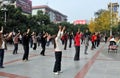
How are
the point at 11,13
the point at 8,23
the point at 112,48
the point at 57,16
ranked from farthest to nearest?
the point at 57,16
the point at 11,13
the point at 8,23
the point at 112,48

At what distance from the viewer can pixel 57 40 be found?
11.7 metres

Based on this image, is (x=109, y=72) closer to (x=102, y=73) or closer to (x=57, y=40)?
(x=102, y=73)

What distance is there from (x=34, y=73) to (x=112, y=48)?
45.2ft

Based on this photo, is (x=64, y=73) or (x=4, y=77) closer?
(x=4, y=77)

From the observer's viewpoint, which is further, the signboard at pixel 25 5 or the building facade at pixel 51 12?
the building facade at pixel 51 12

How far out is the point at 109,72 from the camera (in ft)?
40.8

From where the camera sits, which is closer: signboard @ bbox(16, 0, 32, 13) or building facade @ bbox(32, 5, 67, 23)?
signboard @ bbox(16, 0, 32, 13)

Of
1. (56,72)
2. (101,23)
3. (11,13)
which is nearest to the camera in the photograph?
(56,72)

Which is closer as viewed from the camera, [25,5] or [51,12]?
[25,5]

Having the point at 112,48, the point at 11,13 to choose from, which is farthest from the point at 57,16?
the point at 112,48

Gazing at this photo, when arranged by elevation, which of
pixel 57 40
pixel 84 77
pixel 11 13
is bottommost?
pixel 84 77

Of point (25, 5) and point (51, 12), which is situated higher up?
point (51, 12)

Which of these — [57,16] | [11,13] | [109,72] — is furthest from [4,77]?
[57,16]

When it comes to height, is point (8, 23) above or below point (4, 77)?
above
